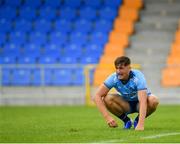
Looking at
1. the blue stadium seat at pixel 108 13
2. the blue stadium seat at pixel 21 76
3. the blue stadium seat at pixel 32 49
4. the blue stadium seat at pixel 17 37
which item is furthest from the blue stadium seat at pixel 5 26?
the blue stadium seat at pixel 21 76

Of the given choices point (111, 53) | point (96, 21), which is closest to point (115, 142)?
point (111, 53)

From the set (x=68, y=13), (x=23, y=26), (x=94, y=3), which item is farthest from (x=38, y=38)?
(x=94, y=3)

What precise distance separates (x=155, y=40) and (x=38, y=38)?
13.9ft

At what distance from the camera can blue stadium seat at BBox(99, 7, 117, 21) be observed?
27.3m

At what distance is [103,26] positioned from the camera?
88.7 ft

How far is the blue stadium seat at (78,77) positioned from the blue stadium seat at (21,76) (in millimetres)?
1416

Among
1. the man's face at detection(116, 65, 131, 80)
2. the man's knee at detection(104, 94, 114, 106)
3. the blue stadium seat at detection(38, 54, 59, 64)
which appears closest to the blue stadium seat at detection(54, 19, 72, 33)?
the blue stadium seat at detection(38, 54, 59, 64)

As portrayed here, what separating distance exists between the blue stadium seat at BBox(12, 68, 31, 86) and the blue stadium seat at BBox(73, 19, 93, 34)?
4.29m

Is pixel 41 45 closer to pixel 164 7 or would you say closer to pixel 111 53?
pixel 111 53

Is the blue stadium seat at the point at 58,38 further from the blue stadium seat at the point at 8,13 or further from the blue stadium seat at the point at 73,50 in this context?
the blue stadium seat at the point at 8,13

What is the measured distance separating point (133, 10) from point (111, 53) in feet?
8.68

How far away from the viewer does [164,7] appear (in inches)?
1083

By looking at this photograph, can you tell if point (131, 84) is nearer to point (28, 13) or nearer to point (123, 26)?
point (123, 26)

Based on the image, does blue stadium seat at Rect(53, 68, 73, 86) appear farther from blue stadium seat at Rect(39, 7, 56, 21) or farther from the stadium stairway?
blue stadium seat at Rect(39, 7, 56, 21)
